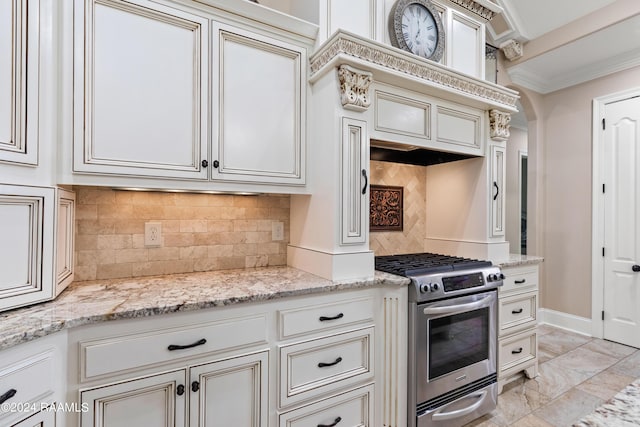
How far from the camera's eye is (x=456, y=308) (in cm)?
192

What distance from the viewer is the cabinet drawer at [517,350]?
2355 millimetres

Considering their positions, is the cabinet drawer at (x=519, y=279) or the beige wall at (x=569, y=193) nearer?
the cabinet drawer at (x=519, y=279)

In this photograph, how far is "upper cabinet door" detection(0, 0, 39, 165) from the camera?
3.89ft

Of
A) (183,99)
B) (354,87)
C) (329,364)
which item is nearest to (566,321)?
(329,364)

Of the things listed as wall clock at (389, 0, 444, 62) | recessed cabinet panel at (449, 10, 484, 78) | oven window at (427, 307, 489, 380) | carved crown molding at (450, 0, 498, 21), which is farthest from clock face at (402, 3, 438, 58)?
oven window at (427, 307, 489, 380)

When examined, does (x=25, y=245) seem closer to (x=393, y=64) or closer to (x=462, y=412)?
(x=393, y=64)

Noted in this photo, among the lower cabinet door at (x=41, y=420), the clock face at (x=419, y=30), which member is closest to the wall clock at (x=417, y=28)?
the clock face at (x=419, y=30)

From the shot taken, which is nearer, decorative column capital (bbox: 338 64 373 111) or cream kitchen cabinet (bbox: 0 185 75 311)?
cream kitchen cabinet (bbox: 0 185 75 311)

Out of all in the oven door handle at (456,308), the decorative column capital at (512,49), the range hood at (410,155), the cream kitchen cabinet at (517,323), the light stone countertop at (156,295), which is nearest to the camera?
the light stone countertop at (156,295)

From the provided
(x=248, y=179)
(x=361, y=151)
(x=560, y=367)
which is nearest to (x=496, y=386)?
(x=560, y=367)

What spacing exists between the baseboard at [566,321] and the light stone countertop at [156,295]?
299cm

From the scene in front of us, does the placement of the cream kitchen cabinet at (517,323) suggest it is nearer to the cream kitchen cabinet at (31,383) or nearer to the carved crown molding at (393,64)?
the carved crown molding at (393,64)

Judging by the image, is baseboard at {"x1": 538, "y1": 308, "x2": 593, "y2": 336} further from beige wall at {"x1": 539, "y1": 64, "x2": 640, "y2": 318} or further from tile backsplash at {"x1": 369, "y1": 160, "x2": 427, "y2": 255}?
tile backsplash at {"x1": 369, "y1": 160, "x2": 427, "y2": 255}

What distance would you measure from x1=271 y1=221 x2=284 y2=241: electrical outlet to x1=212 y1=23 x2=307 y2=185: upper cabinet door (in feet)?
1.39
